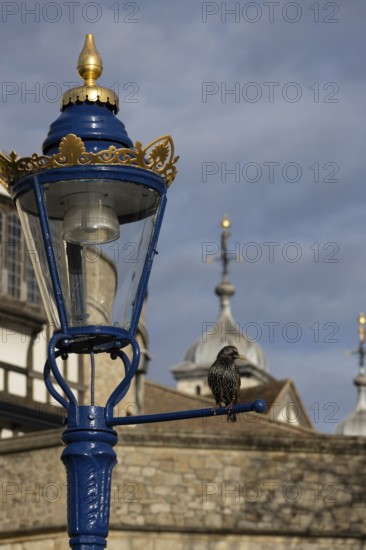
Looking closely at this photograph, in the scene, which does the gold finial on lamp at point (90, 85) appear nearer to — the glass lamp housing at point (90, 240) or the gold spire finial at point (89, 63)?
the gold spire finial at point (89, 63)

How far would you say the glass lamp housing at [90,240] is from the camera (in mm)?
7379

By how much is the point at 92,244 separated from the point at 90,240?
1.2 inches

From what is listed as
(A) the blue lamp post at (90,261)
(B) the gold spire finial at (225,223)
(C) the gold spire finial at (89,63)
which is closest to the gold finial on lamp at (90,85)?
(C) the gold spire finial at (89,63)

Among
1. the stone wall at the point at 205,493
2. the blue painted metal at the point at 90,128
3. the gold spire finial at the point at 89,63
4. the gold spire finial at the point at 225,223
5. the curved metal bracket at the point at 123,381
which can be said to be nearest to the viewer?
the curved metal bracket at the point at 123,381

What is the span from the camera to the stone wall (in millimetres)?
20516

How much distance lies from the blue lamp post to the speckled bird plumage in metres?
0.22

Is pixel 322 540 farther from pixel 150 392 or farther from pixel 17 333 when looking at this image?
pixel 150 392

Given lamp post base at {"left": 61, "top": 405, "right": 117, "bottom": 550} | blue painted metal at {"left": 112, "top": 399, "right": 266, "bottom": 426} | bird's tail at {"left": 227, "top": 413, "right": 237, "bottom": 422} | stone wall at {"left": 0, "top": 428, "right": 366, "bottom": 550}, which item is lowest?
lamp post base at {"left": 61, "top": 405, "right": 117, "bottom": 550}

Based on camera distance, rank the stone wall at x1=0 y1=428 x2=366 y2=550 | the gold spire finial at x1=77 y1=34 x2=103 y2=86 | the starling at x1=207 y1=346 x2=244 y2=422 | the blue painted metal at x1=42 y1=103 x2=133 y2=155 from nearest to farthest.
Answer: the starling at x1=207 y1=346 x2=244 y2=422
the blue painted metal at x1=42 y1=103 x2=133 y2=155
the gold spire finial at x1=77 y1=34 x2=103 y2=86
the stone wall at x1=0 y1=428 x2=366 y2=550

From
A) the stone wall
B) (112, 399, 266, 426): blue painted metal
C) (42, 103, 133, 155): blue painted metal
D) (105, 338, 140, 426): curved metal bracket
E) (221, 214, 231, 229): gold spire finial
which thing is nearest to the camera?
(112, 399, 266, 426): blue painted metal

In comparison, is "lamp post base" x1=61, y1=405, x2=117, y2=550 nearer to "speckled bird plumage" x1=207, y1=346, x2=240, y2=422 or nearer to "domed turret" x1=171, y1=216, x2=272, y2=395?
"speckled bird plumage" x1=207, y1=346, x2=240, y2=422

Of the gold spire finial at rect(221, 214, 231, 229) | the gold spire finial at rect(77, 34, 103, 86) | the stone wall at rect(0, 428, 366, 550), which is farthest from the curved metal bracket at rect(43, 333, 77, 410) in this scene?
the gold spire finial at rect(221, 214, 231, 229)

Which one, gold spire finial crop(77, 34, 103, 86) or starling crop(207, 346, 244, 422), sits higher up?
gold spire finial crop(77, 34, 103, 86)

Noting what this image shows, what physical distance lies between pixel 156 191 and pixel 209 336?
7865 centimetres
